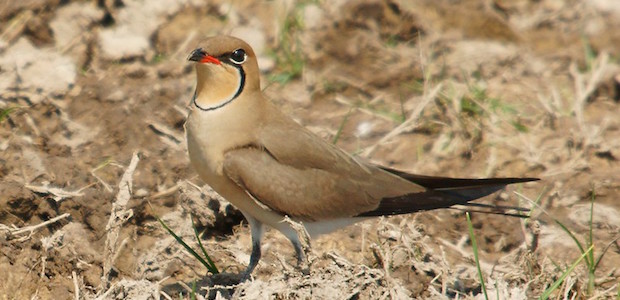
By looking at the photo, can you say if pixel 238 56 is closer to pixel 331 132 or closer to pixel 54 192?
pixel 54 192

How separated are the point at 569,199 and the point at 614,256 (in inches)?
23.5

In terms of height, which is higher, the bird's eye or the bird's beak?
the bird's beak

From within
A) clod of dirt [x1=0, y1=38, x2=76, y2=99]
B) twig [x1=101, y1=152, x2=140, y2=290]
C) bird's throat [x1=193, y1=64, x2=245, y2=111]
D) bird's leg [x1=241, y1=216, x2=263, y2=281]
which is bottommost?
clod of dirt [x1=0, y1=38, x2=76, y2=99]

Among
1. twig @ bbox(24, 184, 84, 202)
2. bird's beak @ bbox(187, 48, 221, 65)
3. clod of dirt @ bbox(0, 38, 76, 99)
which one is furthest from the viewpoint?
clod of dirt @ bbox(0, 38, 76, 99)

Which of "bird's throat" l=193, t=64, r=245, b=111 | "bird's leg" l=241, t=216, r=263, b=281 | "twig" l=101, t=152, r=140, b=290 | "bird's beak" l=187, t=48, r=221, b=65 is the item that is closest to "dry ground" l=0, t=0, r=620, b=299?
"twig" l=101, t=152, r=140, b=290

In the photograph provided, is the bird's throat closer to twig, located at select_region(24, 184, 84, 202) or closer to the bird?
the bird

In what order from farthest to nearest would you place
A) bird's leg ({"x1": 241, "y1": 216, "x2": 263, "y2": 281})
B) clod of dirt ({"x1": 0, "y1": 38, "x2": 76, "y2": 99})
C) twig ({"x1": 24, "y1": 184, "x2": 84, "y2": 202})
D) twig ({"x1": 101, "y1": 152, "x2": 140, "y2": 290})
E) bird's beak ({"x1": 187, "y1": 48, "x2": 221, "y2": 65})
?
clod of dirt ({"x1": 0, "y1": 38, "x2": 76, "y2": 99}), twig ({"x1": 24, "y1": 184, "x2": 84, "y2": 202}), bird's leg ({"x1": 241, "y1": 216, "x2": 263, "y2": 281}), bird's beak ({"x1": 187, "y1": 48, "x2": 221, "y2": 65}), twig ({"x1": 101, "y1": 152, "x2": 140, "y2": 290})

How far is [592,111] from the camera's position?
6.43 metres

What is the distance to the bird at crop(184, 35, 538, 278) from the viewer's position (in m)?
4.25

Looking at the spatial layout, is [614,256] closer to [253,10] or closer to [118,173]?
[118,173]

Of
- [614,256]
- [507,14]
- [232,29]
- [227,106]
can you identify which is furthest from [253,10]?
[614,256]

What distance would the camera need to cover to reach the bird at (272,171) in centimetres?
425

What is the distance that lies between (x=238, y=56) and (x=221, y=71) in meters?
0.11

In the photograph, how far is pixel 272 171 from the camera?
4.33 meters
